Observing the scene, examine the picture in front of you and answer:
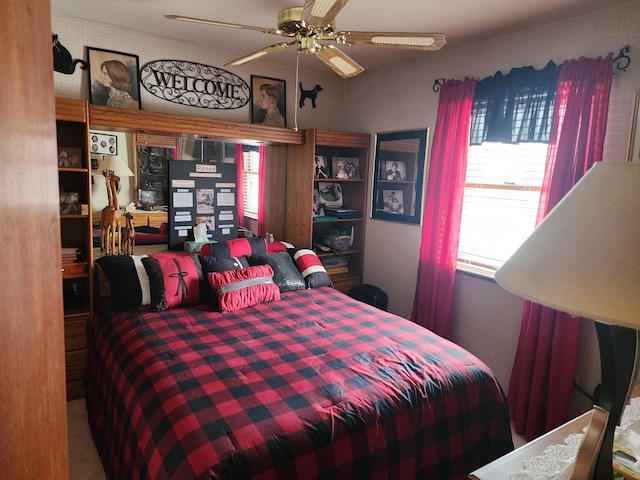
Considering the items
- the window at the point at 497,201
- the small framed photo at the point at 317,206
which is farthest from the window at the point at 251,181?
the window at the point at 497,201

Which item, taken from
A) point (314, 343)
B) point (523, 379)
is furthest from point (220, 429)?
point (523, 379)

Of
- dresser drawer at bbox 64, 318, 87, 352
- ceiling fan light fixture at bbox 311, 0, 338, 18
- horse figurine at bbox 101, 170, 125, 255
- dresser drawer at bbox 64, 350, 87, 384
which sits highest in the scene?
ceiling fan light fixture at bbox 311, 0, 338, 18

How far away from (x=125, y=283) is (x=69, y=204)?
0.67m

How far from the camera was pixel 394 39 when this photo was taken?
1.91 m

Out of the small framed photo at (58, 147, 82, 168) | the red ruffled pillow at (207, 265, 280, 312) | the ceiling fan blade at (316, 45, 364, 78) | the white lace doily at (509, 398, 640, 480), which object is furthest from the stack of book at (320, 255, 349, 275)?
the white lace doily at (509, 398, 640, 480)

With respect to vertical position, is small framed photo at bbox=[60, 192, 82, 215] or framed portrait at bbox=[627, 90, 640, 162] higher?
framed portrait at bbox=[627, 90, 640, 162]

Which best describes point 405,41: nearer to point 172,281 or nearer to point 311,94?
point 172,281

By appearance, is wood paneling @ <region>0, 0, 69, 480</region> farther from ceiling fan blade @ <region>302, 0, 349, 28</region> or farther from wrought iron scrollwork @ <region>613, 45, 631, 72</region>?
wrought iron scrollwork @ <region>613, 45, 631, 72</region>

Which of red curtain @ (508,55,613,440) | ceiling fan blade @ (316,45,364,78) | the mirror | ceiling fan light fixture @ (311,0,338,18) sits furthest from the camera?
the mirror

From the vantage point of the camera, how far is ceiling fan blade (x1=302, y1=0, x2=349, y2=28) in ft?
4.97

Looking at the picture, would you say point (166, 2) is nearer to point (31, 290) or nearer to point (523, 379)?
point (31, 290)

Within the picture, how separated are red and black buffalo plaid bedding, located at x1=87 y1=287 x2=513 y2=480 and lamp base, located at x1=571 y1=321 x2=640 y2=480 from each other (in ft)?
2.80

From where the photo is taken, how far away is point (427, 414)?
1.84 metres

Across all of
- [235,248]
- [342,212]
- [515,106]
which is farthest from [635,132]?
[235,248]
